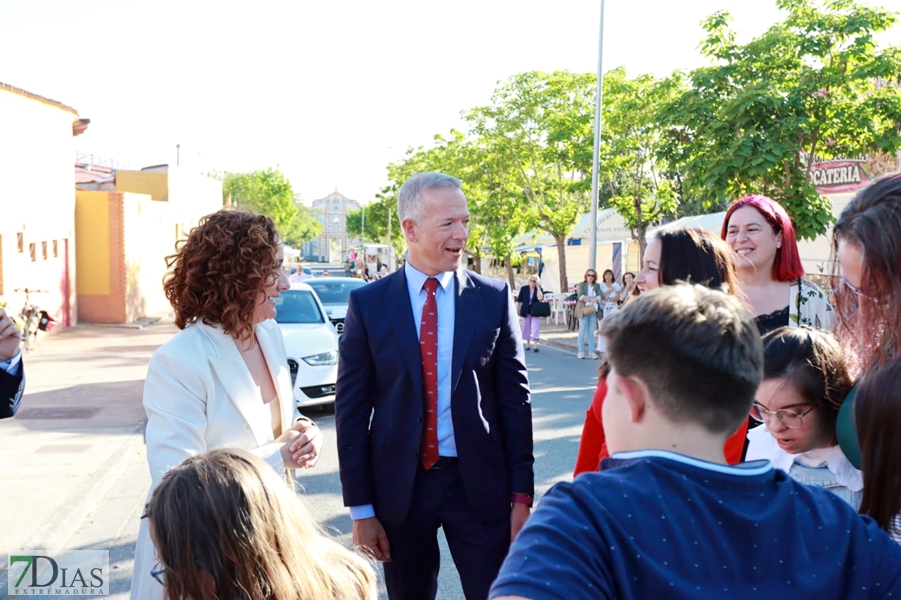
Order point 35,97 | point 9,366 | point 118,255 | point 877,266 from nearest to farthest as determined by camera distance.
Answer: point 877,266 → point 9,366 → point 35,97 → point 118,255

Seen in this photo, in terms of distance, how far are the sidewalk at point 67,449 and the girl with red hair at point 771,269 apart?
472cm

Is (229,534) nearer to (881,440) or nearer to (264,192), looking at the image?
(881,440)

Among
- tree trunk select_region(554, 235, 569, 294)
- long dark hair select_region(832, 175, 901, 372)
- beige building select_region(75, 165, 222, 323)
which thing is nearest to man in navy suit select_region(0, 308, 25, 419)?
long dark hair select_region(832, 175, 901, 372)

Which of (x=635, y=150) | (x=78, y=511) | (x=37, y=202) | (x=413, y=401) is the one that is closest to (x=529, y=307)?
(x=635, y=150)

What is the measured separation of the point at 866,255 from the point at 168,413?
213 centimetres

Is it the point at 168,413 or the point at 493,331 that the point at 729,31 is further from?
the point at 168,413

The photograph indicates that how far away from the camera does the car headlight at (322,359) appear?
9.98 metres

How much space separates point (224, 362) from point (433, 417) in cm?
81

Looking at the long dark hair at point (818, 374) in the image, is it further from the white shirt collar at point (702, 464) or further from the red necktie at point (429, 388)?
the red necktie at point (429, 388)

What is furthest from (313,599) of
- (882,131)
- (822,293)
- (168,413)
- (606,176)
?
(606,176)

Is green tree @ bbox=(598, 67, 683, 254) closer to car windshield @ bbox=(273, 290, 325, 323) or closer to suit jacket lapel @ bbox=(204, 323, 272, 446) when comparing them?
car windshield @ bbox=(273, 290, 325, 323)

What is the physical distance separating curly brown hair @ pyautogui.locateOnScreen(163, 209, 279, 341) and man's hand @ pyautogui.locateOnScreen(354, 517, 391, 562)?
863 millimetres

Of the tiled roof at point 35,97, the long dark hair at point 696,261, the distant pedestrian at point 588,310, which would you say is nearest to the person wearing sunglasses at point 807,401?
the long dark hair at point 696,261

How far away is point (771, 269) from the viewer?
3439 millimetres
